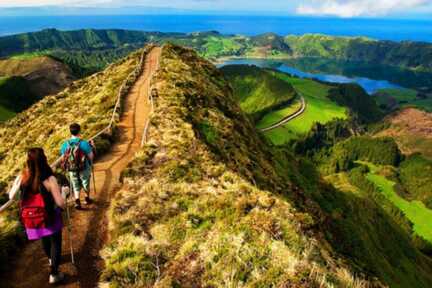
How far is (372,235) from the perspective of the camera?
5344 centimetres

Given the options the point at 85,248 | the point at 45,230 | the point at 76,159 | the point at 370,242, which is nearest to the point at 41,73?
the point at 370,242

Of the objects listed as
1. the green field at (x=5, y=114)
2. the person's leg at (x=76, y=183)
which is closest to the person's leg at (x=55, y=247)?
the person's leg at (x=76, y=183)

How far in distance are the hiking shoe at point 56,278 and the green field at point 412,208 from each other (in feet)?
489

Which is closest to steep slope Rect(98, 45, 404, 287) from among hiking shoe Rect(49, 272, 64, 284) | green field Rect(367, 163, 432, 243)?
hiking shoe Rect(49, 272, 64, 284)

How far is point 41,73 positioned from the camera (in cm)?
17712

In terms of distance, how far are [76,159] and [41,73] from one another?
188 meters

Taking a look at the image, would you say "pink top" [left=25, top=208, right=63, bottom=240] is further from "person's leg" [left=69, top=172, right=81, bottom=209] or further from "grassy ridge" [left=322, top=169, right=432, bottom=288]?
"grassy ridge" [left=322, top=169, right=432, bottom=288]

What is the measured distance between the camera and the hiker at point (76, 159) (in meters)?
14.2

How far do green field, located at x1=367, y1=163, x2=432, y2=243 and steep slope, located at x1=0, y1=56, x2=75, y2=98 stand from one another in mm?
173624

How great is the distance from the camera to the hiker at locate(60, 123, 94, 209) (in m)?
14.2

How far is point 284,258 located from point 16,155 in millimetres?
32985

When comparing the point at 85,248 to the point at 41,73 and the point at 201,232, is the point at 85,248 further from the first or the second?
the point at 41,73

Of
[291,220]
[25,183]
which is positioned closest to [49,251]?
[25,183]

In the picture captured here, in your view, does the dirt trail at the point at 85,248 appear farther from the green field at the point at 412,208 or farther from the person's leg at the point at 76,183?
the green field at the point at 412,208
